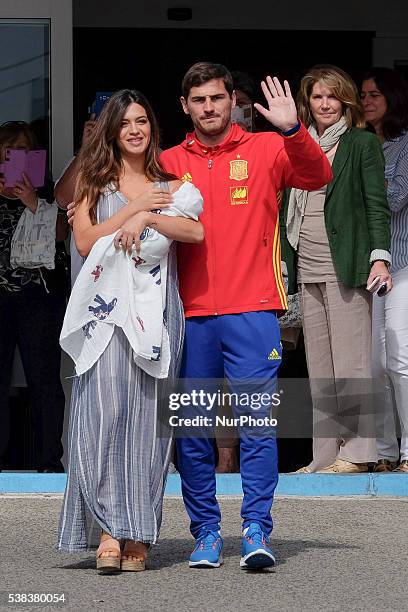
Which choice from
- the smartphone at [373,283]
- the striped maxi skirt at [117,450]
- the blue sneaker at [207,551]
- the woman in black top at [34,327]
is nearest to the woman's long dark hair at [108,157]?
the striped maxi skirt at [117,450]

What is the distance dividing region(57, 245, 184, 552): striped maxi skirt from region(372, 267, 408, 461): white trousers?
2309mm

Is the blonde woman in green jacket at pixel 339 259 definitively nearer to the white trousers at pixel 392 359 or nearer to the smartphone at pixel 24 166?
the white trousers at pixel 392 359

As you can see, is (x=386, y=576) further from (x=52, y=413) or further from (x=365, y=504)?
(x=52, y=413)

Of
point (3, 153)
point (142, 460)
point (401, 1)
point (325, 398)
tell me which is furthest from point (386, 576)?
point (401, 1)

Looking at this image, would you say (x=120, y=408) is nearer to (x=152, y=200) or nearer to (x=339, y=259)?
(x=152, y=200)

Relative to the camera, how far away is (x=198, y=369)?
5875 mm

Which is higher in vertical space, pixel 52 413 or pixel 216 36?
pixel 216 36

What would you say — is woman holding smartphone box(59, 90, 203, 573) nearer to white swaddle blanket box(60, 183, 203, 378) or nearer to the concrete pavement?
white swaddle blanket box(60, 183, 203, 378)

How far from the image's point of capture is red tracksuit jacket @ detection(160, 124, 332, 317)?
19.1 feet

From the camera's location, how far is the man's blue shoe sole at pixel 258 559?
5652mm

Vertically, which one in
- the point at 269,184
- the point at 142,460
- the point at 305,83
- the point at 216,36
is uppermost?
the point at 216,36

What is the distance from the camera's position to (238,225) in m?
5.88

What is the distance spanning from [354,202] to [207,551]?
2.42 metres

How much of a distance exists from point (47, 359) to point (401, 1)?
3933 mm
